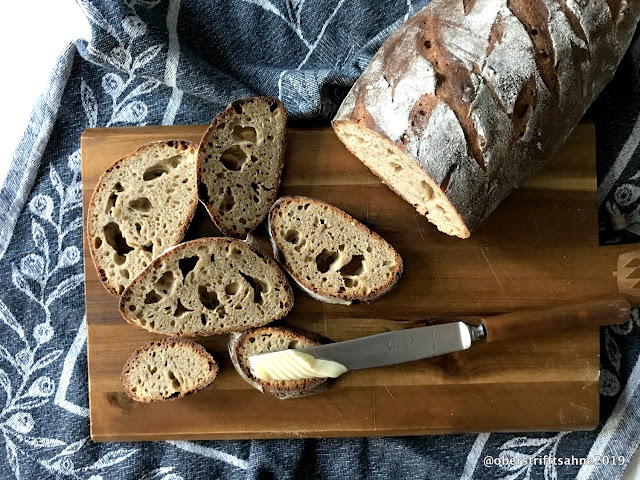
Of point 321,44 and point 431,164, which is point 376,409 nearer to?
point 431,164

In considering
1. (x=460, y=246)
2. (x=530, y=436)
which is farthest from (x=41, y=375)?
(x=530, y=436)

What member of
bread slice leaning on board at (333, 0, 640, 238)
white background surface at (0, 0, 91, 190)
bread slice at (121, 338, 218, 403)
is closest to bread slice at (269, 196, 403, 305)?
bread slice leaning on board at (333, 0, 640, 238)

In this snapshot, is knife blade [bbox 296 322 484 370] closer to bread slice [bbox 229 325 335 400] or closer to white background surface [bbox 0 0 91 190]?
bread slice [bbox 229 325 335 400]

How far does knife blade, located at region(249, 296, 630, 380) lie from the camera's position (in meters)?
2.29

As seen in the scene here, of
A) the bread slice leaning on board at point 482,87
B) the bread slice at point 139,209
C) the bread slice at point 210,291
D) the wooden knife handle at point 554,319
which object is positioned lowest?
the wooden knife handle at point 554,319

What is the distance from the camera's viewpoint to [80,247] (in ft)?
8.43

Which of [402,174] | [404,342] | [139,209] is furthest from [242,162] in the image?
[404,342]

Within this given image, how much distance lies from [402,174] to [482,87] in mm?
430

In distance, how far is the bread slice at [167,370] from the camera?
92.2 inches

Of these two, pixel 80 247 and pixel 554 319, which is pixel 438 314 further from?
pixel 80 247

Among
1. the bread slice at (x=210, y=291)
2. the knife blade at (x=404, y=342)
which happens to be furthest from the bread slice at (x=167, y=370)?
the knife blade at (x=404, y=342)

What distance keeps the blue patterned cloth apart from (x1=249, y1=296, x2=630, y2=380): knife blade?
322 millimetres

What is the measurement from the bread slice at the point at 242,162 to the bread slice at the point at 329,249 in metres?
0.10

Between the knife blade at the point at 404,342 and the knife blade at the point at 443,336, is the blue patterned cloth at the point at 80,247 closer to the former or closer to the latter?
the knife blade at the point at 443,336
